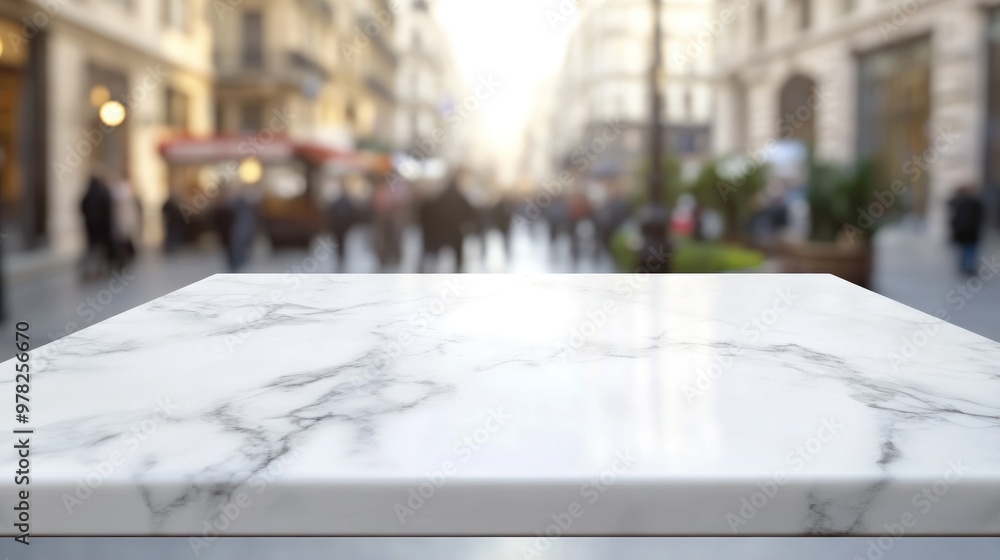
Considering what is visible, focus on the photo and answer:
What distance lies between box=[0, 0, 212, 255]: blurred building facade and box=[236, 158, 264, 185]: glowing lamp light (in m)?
2.59

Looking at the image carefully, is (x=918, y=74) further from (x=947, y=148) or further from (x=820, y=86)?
(x=820, y=86)

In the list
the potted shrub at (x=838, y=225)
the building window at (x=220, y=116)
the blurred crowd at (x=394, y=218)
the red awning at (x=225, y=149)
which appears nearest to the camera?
the potted shrub at (x=838, y=225)

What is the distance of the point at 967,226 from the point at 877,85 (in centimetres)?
1109

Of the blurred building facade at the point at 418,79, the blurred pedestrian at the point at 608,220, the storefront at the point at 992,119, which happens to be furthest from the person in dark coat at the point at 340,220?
the blurred building facade at the point at 418,79

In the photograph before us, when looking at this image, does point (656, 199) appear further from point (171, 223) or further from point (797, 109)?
point (797, 109)

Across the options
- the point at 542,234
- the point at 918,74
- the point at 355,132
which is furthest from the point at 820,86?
the point at 355,132

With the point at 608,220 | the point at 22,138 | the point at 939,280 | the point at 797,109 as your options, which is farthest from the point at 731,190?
the point at 797,109

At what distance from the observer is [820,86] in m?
26.9

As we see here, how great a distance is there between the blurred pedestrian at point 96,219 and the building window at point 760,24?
74.8 feet

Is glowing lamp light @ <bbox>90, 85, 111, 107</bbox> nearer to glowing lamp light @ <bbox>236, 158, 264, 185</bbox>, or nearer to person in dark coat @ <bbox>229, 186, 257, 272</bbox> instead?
glowing lamp light @ <bbox>236, 158, 264, 185</bbox>

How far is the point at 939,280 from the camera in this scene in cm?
1345

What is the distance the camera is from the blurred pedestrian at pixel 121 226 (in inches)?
547

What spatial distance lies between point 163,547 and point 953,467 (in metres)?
1.51

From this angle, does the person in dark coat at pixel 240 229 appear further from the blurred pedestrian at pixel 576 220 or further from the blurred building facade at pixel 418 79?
the blurred building facade at pixel 418 79
